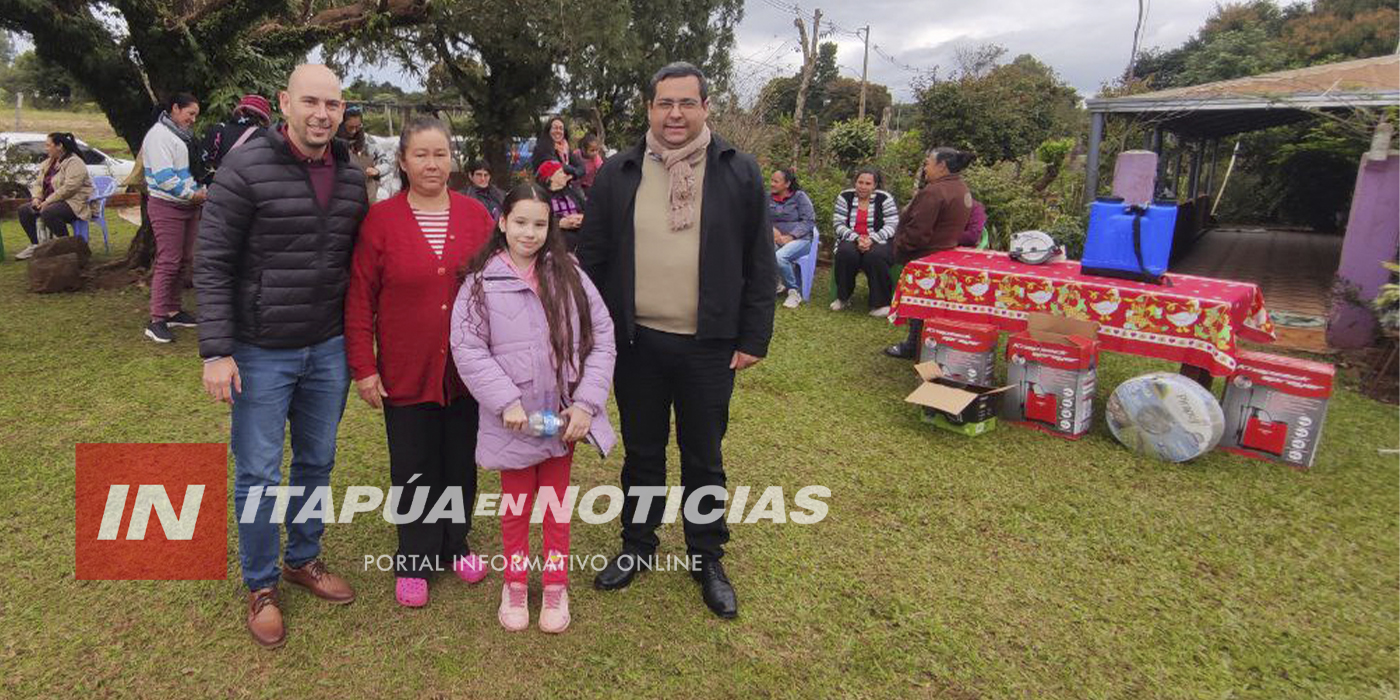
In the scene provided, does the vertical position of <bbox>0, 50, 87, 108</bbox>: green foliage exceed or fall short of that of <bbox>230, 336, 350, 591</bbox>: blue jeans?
it exceeds it

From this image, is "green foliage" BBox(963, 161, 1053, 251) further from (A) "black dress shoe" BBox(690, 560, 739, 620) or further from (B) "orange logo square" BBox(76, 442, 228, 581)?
(B) "orange logo square" BBox(76, 442, 228, 581)

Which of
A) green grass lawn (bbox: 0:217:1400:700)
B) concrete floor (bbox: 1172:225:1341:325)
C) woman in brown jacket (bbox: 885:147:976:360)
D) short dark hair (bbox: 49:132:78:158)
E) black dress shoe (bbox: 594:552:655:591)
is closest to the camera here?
green grass lawn (bbox: 0:217:1400:700)

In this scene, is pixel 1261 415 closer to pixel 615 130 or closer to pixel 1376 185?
pixel 1376 185

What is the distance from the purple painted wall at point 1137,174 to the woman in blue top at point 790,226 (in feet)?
12.3

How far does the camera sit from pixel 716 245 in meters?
2.38

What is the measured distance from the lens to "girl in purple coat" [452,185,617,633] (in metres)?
2.25

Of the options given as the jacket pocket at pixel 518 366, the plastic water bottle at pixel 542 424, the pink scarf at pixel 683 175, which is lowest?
the plastic water bottle at pixel 542 424

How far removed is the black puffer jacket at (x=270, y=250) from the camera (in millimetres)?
2090

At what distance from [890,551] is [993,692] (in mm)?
807

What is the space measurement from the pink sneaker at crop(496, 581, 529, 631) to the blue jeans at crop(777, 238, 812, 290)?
5.12 m

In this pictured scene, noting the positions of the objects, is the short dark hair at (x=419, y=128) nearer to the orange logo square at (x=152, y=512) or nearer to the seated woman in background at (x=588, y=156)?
the orange logo square at (x=152, y=512)

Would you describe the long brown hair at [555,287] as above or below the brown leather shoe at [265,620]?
above

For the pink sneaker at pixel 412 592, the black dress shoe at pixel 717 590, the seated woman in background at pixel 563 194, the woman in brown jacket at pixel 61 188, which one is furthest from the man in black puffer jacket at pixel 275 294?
the woman in brown jacket at pixel 61 188

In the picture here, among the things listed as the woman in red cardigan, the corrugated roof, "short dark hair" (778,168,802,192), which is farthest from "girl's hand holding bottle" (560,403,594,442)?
the corrugated roof
